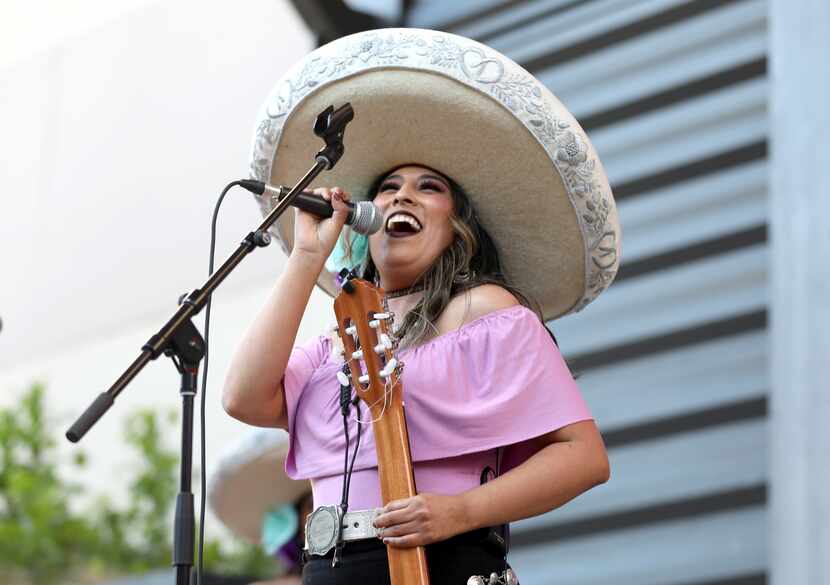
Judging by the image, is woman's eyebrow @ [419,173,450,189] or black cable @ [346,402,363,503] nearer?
black cable @ [346,402,363,503]

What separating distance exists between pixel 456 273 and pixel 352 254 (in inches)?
10.5

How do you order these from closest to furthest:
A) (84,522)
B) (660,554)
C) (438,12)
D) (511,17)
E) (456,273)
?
(456,273) < (660,554) < (511,17) < (438,12) < (84,522)

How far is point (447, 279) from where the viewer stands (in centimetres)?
244

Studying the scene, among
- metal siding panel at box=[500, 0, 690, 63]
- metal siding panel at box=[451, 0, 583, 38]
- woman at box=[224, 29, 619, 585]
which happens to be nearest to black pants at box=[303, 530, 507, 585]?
woman at box=[224, 29, 619, 585]

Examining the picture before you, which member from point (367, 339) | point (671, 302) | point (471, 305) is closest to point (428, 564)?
point (367, 339)

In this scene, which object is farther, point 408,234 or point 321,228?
point 408,234

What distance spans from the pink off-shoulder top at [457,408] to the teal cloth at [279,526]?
1475mm

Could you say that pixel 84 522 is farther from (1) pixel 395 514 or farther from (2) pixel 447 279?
(1) pixel 395 514

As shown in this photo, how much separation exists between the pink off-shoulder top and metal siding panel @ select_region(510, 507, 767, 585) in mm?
2433

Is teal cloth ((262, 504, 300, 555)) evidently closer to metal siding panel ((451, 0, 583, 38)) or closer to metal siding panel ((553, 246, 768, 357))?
metal siding panel ((553, 246, 768, 357))

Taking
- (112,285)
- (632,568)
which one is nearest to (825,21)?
(632,568)

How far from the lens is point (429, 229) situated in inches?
97.7

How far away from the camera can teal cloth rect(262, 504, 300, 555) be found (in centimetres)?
374

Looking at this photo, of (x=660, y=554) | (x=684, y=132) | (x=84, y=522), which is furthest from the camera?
(x=84, y=522)
